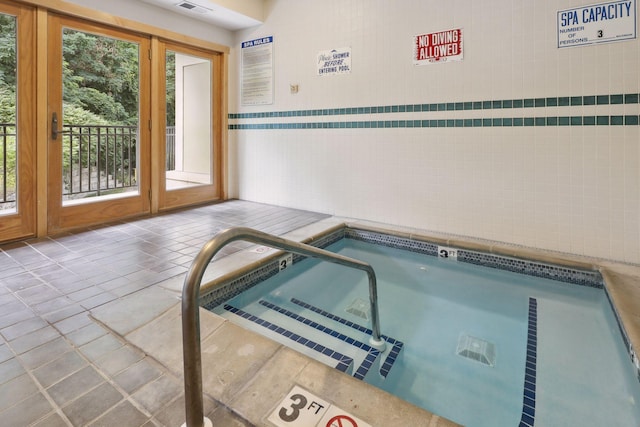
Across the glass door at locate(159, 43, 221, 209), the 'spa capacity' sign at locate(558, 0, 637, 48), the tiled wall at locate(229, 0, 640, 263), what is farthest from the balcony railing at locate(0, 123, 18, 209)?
the 'spa capacity' sign at locate(558, 0, 637, 48)

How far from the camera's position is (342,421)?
117 centimetres

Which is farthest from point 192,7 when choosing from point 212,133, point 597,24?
point 597,24

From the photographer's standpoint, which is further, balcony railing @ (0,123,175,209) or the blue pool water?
balcony railing @ (0,123,175,209)

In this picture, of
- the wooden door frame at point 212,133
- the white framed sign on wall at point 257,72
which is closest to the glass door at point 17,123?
the wooden door frame at point 212,133

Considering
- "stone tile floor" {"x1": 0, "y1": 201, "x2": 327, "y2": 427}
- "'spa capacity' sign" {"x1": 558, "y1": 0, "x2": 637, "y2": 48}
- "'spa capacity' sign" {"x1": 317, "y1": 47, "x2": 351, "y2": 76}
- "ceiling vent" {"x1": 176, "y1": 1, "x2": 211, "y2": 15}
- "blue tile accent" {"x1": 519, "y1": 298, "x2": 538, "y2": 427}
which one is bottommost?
"blue tile accent" {"x1": 519, "y1": 298, "x2": 538, "y2": 427}

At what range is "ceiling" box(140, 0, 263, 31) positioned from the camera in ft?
12.4

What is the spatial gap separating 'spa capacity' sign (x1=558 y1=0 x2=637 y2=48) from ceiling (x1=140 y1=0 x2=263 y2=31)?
3.15 meters

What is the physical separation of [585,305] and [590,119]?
139 cm

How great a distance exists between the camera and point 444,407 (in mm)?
1540

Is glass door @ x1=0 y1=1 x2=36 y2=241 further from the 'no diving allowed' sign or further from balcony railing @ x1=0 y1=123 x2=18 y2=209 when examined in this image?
the 'no diving allowed' sign

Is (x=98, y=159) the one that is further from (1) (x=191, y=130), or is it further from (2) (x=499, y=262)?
(2) (x=499, y=262)

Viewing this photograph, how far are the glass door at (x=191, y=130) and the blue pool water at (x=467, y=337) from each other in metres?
2.33

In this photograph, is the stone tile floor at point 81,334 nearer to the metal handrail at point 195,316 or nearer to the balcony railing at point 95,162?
the metal handrail at point 195,316

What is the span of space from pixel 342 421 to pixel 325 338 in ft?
2.67
